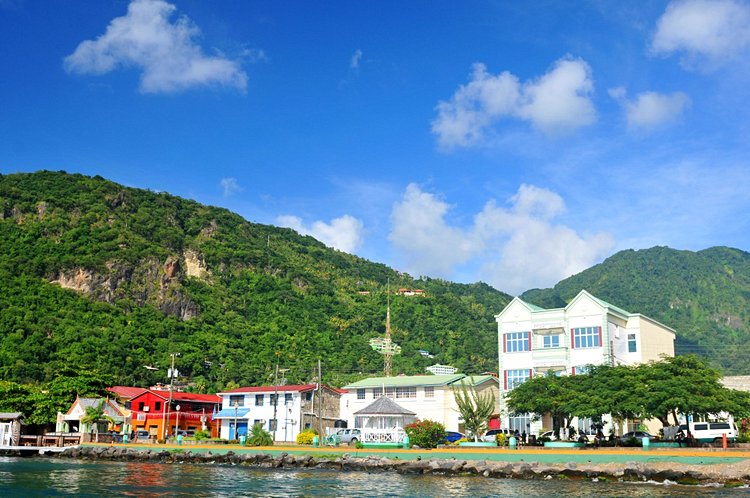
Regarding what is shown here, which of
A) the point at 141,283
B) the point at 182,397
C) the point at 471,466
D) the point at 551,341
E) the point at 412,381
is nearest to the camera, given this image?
the point at 471,466

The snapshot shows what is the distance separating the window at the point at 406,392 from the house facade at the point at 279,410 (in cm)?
759

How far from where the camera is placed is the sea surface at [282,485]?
3309cm

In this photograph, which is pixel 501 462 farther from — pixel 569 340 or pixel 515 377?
pixel 515 377

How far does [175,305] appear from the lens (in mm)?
142875

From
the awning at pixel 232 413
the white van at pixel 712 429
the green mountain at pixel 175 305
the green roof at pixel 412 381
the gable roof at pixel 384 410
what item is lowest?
the white van at pixel 712 429

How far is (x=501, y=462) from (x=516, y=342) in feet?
74.0

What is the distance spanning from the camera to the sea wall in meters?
35.2

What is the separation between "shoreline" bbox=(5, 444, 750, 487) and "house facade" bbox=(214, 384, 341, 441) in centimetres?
1266

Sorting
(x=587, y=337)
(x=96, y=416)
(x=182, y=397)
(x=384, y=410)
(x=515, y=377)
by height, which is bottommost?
(x=96, y=416)

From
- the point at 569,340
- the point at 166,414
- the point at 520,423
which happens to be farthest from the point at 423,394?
the point at 166,414

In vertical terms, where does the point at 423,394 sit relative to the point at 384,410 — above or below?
above

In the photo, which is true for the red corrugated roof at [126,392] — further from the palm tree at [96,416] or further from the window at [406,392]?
the window at [406,392]

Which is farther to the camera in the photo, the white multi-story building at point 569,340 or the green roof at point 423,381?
the green roof at point 423,381

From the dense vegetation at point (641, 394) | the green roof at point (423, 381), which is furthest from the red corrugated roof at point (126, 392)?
the dense vegetation at point (641, 394)
